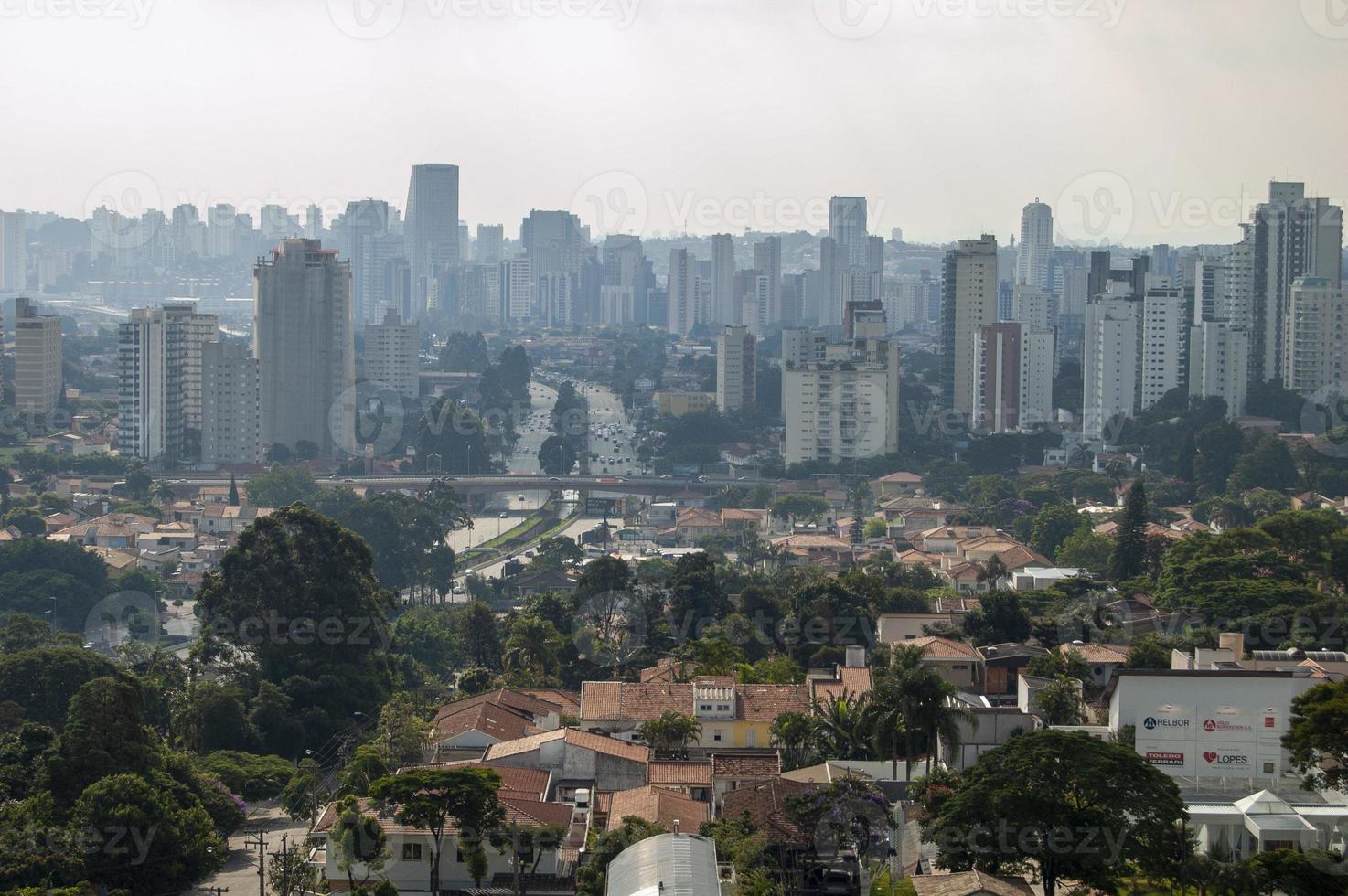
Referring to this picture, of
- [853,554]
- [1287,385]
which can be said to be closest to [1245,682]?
[853,554]

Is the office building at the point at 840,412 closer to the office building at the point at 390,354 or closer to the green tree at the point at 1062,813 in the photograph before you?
the office building at the point at 390,354

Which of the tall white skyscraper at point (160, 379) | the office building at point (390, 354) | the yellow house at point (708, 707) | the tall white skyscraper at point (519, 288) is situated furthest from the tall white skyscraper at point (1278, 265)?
the tall white skyscraper at point (519, 288)

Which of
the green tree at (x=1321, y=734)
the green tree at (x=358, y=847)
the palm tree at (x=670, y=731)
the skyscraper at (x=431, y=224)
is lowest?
the green tree at (x=358, y=847)

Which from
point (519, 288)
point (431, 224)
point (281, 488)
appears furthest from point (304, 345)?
point (431, 224)

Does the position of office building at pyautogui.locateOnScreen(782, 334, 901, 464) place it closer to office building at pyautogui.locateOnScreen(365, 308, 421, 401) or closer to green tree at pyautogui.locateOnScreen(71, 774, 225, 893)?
office building at pyautogui.locateOnScreen(365, 308, 421, 401)

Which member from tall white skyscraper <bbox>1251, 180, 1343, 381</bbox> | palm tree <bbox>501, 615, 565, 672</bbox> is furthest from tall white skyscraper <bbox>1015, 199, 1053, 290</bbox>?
palm tree <bbox>501, 615, 565, 672</bbox>

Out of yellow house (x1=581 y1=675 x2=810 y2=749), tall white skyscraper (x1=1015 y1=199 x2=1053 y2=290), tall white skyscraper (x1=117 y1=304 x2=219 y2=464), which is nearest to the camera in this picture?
yellow house (x1=581 y1=675 x2=810 y2=749)

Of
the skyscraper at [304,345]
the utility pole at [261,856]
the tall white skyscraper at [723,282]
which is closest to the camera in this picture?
the utility pole at [261,856]
